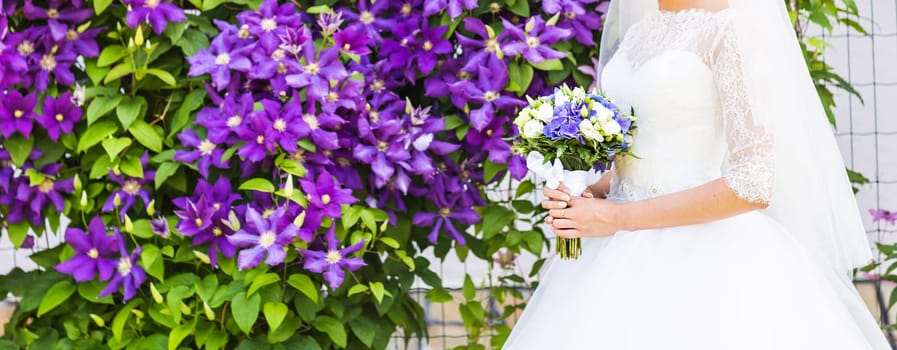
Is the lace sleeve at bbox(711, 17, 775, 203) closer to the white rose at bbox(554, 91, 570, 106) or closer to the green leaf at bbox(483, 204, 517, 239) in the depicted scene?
the white rose at bbox(554, 91, 570, 106)

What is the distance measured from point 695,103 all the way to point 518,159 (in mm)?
653

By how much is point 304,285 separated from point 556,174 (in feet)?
2.33

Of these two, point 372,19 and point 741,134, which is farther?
point 372,19

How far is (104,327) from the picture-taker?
8.24 ft

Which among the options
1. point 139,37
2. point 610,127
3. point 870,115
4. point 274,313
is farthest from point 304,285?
point 870,115

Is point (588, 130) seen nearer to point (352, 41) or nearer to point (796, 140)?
point (796, 140)

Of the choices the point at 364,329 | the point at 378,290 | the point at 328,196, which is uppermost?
the point at 328,196

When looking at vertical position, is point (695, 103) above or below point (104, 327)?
above

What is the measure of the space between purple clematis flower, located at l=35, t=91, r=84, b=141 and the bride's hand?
1.13 metres

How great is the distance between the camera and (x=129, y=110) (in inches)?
91.4

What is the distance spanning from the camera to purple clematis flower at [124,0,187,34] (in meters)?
2.26

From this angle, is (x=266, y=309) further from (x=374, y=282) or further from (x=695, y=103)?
(x=695, y=103)

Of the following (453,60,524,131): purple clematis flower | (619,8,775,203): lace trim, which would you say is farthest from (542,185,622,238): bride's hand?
(453,60,524,131): purple clematis flower

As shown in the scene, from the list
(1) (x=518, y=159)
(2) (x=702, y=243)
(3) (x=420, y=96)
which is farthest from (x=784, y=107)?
(3) (x=420, y=96)
